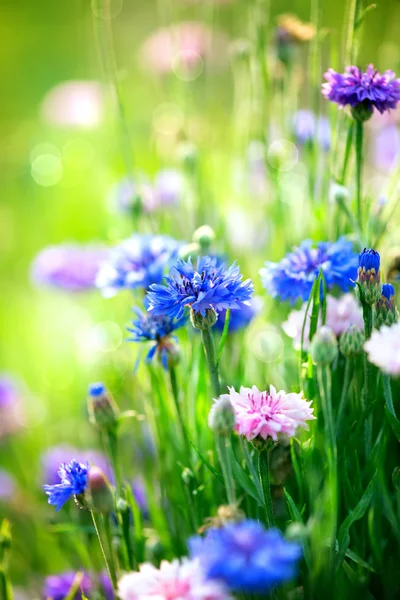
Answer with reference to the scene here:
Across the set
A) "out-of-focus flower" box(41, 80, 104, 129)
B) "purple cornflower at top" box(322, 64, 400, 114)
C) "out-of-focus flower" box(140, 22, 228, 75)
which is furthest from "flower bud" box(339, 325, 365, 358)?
"out-of-focus flower" box(41, 80, 104, 129)

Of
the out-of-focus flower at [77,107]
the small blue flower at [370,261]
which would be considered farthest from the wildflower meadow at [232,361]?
the out-of-focus flower at [77,107]

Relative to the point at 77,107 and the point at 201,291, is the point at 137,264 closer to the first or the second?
the point at 201,291

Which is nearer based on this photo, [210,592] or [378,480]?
[210,592]

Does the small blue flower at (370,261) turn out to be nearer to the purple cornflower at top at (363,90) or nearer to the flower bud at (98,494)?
the purple cornflower at top at (363,90)

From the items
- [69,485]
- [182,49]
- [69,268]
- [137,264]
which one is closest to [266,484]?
[69,485]

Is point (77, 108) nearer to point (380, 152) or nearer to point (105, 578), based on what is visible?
point (380, 152)

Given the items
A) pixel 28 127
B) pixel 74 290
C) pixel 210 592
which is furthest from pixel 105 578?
pixel 28 127

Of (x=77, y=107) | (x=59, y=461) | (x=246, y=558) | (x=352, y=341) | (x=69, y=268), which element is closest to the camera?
(x=246, y=558)
